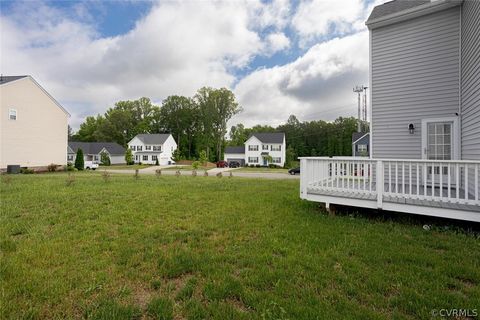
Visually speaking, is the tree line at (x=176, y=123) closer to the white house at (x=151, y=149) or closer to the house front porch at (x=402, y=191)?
the white house at (x=151, y=149)

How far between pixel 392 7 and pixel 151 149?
4803 cm

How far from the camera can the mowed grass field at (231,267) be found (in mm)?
2229

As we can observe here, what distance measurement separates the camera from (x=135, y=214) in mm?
5484

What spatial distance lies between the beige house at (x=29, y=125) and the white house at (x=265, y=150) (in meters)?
31.0

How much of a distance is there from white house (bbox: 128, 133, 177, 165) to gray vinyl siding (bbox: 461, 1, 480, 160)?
156 feet

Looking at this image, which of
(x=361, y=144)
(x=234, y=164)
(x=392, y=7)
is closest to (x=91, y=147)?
(x=234, y=164)

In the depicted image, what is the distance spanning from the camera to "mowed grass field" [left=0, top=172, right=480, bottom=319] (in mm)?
2229

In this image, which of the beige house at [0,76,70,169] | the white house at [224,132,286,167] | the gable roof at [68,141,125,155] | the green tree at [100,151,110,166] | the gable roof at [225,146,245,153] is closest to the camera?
the beige house at [0,76,70,169]

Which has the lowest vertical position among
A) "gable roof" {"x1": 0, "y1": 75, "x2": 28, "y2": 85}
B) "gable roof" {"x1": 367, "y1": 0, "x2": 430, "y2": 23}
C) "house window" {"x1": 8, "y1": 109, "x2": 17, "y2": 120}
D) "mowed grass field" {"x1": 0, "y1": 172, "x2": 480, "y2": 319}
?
"mowed grass field" {"x1": 0, "y1": 172, "x2": 480, "y2": 319}

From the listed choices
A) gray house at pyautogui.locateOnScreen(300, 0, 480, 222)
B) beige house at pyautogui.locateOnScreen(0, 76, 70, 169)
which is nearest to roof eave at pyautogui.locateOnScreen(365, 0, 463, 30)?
gray house at pyautogui.locateOnScreen(300, 0, 480, 222)

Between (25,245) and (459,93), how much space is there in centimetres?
980

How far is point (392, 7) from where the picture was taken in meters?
7.30

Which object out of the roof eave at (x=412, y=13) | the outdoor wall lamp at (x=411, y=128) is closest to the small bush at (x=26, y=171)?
the roof eave at (x=412, y=13)

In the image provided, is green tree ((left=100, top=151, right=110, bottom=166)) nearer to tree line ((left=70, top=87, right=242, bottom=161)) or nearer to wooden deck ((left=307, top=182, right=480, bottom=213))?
tree line ((left=70, top=87, right=242, bottom=161))
